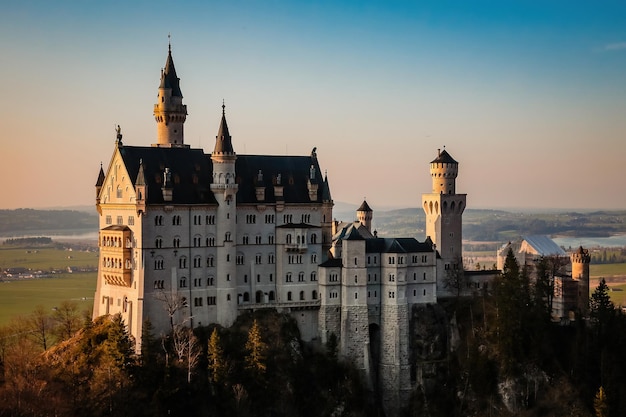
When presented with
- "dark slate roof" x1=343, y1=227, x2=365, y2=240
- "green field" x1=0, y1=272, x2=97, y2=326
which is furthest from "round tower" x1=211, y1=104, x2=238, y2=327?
"green field" x1=0, y1=272, x2=97, y2=326

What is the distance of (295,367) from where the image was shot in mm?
91812

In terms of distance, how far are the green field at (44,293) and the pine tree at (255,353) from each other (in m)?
40.4

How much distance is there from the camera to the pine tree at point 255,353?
288 ft

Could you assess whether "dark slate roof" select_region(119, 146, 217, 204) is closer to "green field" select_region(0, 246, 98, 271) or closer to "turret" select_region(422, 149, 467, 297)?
"turret" select_region(422, 149, 467, 297)

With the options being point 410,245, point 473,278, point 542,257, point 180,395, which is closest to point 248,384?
point 180,395

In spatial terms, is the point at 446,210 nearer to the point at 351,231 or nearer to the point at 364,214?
the point at 364,214

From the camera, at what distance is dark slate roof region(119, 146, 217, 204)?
89.5m

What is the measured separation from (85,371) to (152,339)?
21.3 feet

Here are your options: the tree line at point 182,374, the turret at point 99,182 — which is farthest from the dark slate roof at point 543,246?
the turret at point 99,182

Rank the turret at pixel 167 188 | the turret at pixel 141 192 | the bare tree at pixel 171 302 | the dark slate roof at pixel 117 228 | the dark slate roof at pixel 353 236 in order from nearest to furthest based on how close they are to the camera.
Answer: the turret at pixel 141 192 → the bare tree at pixel 171 302 → the dark slate roof at pixel 117 228 → the turret at pixel 167 188 → the dark slate roof at pixel 353 236

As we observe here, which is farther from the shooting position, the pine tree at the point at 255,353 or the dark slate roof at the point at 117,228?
the dark slate roof at the point at 117,228

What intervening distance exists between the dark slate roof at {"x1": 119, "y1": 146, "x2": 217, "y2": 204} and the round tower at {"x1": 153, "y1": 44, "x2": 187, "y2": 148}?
5.52m

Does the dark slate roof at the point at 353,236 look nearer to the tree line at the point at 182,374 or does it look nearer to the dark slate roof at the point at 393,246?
the dark slate roof at the point at 393,246

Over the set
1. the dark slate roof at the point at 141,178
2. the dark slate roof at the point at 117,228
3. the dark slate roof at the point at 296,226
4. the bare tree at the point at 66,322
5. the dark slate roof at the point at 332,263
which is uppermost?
the dark slate roof at the point at 141,178
